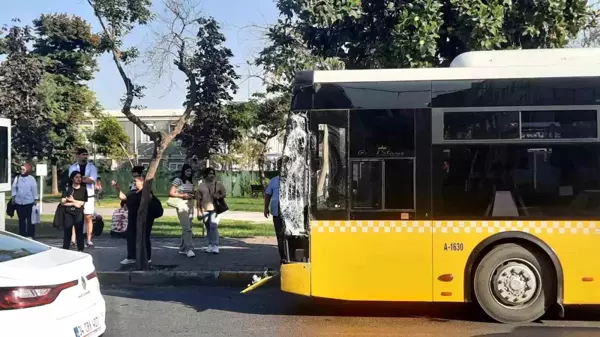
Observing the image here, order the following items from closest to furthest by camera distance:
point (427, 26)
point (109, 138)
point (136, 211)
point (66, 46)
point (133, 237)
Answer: point (427, 26), point (136, 211), point (133, 237), point (66, 46), point (109, 138)

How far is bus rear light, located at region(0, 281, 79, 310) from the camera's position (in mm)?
5094

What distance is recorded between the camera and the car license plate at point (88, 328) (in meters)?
5.58

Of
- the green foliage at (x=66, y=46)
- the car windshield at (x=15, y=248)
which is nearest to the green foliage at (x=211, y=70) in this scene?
the car windshield at (x=15, y=248)

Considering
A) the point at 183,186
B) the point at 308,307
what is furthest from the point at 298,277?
the point at 183,186

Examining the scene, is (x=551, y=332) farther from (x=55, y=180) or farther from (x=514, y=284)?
(x=55, y=180)

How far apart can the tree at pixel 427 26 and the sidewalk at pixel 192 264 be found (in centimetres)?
433

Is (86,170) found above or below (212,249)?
above

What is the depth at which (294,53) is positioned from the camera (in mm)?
14734

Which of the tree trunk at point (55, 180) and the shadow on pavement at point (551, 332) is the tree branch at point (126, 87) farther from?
the tree trunk at point (55, 180)

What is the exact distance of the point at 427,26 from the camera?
1052 cm

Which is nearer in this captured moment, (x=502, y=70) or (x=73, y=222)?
(x=502, y=70)

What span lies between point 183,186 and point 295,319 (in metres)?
5.16

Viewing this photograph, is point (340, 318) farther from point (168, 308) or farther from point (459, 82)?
point (459, 82)

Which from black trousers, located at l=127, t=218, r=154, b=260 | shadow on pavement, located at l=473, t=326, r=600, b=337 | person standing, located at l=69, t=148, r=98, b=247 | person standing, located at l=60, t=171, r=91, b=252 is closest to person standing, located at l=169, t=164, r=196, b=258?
black trousers, located at l=127, t=218, r=154, b=260
